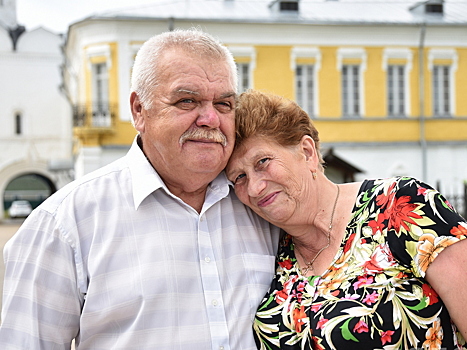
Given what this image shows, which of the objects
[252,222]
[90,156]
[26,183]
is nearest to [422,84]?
[90,156]

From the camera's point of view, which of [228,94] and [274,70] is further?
[274,70]

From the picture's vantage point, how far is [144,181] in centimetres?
257

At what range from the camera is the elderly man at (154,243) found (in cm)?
235

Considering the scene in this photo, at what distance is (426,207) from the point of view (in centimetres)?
236

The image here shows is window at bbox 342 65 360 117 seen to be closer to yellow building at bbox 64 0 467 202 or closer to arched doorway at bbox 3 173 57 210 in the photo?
yellow building at bbox 64 0 467 202

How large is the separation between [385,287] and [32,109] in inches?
1429

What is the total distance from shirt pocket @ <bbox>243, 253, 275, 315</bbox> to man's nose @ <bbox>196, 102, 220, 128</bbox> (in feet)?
1.96

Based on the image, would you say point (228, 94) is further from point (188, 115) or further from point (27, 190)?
point (27, 190)

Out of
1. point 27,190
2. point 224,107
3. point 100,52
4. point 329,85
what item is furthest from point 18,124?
point 224,107

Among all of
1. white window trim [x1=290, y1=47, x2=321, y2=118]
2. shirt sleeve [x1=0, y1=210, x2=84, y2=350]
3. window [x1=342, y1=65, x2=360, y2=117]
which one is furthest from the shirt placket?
window [x1=342, y1=65, x2=360, y2=117]

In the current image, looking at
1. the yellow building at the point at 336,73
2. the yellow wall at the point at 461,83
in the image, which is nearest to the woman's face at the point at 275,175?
the yellow building at the point at 336,73

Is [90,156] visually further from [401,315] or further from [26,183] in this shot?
[26,183]

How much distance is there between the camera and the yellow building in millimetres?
19953

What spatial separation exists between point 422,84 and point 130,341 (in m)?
20.8
